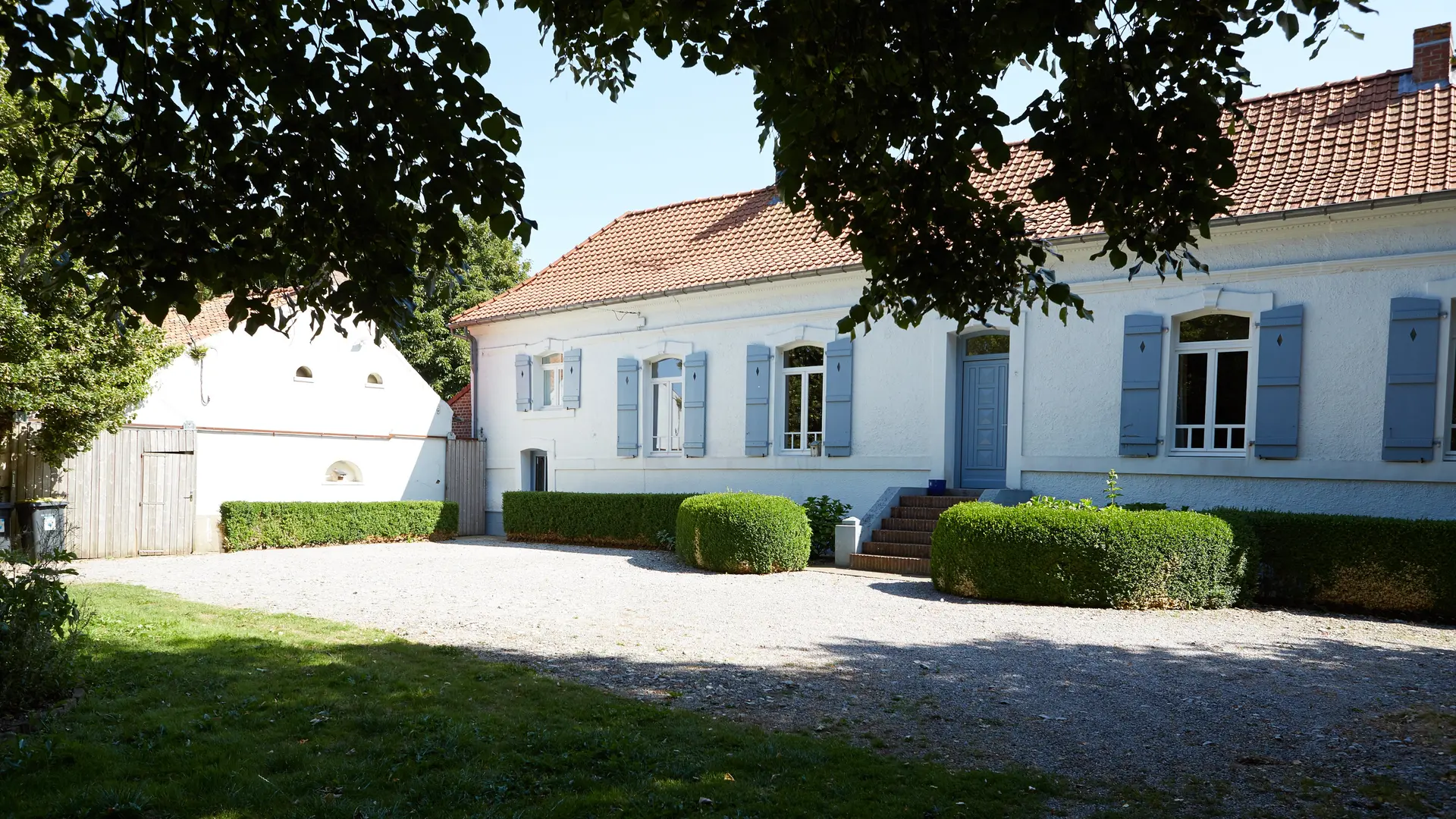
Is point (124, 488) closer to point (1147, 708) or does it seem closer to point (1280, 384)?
point (1147, 708)

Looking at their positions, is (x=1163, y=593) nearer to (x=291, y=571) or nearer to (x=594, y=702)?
(x=594, y=702)

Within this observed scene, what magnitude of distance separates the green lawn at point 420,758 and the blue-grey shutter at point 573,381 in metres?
13.1

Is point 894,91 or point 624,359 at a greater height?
point 894,91

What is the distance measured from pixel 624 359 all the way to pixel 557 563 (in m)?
5.22

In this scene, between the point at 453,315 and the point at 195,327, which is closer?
the point at 195,327

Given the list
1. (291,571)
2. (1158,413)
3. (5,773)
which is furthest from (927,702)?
(291,571)

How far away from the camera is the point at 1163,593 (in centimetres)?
1028

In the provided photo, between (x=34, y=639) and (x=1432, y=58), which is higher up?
(x=1432, y=58)

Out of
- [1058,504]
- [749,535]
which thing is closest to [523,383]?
[749,535]

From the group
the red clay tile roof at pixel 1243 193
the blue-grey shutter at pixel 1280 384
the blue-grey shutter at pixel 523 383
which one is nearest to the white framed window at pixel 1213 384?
the blue-grey shutter at pixel 1280 384

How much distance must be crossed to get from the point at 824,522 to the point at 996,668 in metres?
7.47

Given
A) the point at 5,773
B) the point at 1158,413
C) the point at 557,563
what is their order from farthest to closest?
the point at 557,563 → the point at 1158,413 → the point at 5,773

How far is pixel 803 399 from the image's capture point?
16.7m

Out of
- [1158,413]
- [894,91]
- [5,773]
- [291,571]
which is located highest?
[894,91]
